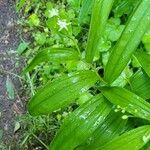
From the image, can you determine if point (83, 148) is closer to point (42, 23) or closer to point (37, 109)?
point (37, 109)

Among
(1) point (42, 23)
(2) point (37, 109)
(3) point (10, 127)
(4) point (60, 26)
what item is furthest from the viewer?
(1) point (42, 23)

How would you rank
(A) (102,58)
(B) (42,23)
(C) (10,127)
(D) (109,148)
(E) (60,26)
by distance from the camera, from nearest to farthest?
(D) (109,148)
(E) (60,26)
(A) (102,58)
(C) (10,127)
(B) (42,23)

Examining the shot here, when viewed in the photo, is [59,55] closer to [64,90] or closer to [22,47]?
[64,90]

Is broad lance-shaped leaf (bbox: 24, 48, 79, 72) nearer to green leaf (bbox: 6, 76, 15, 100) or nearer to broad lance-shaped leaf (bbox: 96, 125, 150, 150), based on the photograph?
broad lance-shaped leaf (bbox: 96, 125, 150, 150)

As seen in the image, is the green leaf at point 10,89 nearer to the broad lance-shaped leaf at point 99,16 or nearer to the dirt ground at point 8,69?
the dirt ground at point 8,69

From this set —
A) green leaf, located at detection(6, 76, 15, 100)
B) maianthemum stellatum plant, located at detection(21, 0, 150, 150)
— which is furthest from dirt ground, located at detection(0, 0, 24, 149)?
maianthemum stellatum plant, located at detection(21, 0, 150, 150)

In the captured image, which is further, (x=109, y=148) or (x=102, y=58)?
(x=102, y=58)

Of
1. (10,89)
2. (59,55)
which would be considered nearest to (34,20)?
(10,89)

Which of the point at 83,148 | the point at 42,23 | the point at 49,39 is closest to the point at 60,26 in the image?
the point at 83,148
